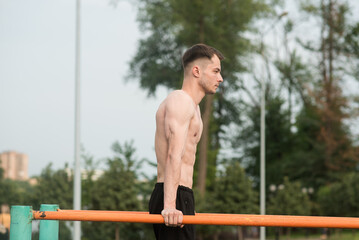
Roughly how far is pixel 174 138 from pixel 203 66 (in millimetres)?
558

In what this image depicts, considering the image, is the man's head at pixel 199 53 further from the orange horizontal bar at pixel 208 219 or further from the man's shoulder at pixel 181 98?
the orange horizontal bar at pixel 208 219

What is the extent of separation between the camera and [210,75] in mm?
3939

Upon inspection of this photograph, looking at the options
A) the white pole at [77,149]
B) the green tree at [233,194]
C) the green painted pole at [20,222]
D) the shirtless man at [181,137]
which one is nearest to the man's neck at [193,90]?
the shirtless man at [181,137]

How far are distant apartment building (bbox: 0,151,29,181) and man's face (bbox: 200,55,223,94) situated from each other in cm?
3122

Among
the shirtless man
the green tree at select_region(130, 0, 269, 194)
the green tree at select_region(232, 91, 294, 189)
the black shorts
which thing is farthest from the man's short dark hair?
the green tree at select_region(232, 91, 294, 189)

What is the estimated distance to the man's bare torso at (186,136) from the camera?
3.78 meters

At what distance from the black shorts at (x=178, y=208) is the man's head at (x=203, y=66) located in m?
0.69

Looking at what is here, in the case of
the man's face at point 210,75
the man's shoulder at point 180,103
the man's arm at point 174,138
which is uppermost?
the man's face at point 210,75

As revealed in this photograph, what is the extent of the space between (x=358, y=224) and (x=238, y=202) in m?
27.4

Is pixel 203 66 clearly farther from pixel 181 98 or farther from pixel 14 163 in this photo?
pixel 14 163

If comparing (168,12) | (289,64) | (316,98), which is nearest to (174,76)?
(168,12)

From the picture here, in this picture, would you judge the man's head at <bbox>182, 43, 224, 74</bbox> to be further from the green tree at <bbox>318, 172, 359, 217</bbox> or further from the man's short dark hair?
the green tree at <bbox>318, 172, 359, 217</bbox>

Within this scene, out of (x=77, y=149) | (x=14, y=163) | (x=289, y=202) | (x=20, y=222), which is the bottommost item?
(x=20, y=222)

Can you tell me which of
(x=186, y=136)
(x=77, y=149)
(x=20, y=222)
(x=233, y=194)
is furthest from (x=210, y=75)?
(x=233, y=194)
